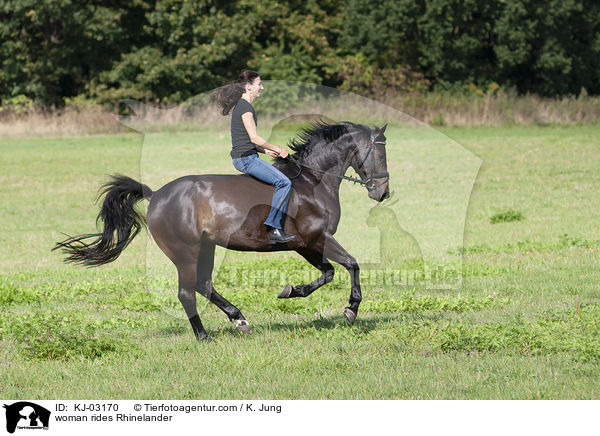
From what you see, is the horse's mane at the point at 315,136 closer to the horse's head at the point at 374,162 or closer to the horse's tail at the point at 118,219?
the horse's head at the point at 374,162

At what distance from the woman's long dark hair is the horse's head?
61.7 inches

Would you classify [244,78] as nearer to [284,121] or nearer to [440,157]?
[284,121]


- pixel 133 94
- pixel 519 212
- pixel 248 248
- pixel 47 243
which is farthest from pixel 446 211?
pixel 133 94

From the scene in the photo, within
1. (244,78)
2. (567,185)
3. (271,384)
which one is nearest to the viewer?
(271,384)

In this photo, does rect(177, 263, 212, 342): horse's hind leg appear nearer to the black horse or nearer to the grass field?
the black horse

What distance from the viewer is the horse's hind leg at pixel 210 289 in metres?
9.07

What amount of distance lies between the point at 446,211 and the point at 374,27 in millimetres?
28193

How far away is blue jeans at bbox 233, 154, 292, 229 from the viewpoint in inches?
348

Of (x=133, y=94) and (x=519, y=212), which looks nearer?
(x=519, y=212)

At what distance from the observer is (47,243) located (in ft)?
60.0

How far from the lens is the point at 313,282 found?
8.99 meters

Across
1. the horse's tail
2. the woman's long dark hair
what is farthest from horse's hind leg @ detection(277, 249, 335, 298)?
the horse's tail

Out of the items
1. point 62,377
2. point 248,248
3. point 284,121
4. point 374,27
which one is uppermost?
point 374,27
